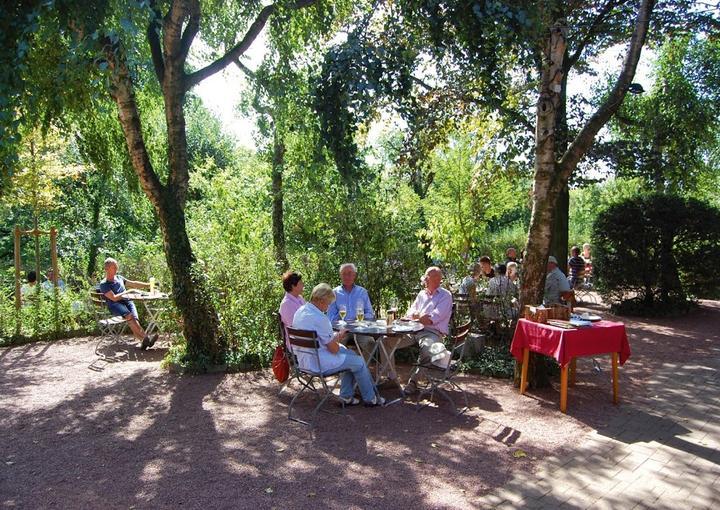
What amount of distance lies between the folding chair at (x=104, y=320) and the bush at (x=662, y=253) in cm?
1081

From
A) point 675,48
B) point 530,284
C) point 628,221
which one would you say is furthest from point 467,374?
point 675,48

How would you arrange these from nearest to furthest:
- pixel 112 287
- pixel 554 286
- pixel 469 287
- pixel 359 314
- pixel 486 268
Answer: pixel 359 314 → pixel 469 287 → pixel 554 286 → pixel 112 287 → pixel 486 268

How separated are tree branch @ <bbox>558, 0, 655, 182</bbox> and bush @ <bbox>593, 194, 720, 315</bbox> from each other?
24.0ft

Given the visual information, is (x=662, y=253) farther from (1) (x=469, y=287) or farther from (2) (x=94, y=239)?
(2) (x=94, y=239)

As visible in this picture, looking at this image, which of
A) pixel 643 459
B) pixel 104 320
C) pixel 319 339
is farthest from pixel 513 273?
pixel 104 320

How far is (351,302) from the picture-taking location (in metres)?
7.09

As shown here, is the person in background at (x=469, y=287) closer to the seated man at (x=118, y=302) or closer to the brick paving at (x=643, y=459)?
the brick paving at (x=643, y=459)

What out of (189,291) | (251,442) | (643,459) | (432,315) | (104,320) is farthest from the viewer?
(104,320)

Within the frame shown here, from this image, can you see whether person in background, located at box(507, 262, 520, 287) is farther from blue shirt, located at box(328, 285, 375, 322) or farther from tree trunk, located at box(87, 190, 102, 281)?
tree trunk, located at box(87, 190, 102, 281)

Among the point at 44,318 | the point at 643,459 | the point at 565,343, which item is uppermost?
the point at 565,343

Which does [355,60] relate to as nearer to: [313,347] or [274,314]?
[313,347]

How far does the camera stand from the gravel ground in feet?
13.3

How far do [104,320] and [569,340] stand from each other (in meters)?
7.53

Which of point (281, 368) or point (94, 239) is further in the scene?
point (94, 239)
